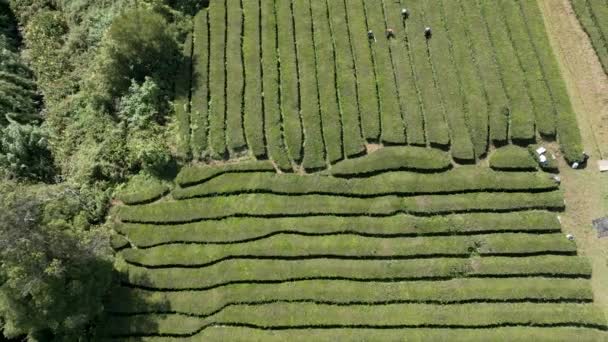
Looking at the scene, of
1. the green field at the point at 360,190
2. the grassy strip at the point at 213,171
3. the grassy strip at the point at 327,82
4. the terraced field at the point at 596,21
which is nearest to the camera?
the green field at the point at 360,190

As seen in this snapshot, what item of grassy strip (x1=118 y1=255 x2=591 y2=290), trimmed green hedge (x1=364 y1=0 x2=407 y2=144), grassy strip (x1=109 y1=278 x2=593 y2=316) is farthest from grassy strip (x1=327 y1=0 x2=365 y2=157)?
grassy strip (x1=109 y1=278 x2=593 y2=316)

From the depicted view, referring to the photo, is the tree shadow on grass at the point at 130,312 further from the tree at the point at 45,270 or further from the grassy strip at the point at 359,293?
the tree at the point at 45,270

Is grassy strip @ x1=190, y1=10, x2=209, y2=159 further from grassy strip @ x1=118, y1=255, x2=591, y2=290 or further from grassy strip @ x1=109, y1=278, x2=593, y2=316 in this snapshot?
grassy strip @ x1=109, y1=278, x2=593, y2=316

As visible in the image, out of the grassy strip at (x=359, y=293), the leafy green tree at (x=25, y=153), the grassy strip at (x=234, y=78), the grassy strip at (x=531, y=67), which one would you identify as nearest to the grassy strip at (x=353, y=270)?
the grassy strip at (x=359, y=293)

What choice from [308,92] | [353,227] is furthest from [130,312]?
[308,92]

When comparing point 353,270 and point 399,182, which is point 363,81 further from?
point 353,270

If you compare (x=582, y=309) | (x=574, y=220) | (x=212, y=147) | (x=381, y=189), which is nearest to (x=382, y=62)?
(x=381, y=189)
